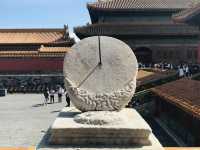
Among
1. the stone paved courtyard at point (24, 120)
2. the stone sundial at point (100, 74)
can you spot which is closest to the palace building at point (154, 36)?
the stone paved courtyard at point (24, 120)

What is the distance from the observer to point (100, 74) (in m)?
6.25

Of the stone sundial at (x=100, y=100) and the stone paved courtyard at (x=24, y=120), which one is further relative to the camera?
the stone paved courtyard at (x=24, y=120)

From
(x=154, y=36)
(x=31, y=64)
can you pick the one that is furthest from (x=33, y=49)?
(x=154, y=36)

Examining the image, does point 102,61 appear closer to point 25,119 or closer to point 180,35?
point 25,119

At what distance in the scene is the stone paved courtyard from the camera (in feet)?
50.3

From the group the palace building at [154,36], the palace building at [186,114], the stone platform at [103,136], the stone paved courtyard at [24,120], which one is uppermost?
the palace building at [154,36]

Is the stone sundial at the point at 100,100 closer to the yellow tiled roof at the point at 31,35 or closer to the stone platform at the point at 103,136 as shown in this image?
the stone platform at the point at 103,136

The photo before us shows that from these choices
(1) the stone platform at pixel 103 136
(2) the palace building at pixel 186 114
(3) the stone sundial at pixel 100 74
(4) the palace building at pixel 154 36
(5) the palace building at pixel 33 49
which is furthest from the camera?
(4) the palace building at pixel 154 36

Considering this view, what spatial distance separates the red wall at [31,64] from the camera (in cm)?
3531

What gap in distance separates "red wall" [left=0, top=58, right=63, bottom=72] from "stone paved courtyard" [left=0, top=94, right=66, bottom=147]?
4710mm

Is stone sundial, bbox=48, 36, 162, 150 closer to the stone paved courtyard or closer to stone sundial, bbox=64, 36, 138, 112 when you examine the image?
stone sundial, bbox=64, 36, 138, 112

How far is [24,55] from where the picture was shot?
1387 inches

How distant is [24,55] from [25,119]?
1507 centimetres

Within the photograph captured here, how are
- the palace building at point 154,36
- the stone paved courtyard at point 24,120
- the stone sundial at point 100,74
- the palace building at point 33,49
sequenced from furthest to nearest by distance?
the palace building at point 154,36 → the palace building at point 33,49 → the stone paved courtyard at point 24,120 → the stone sundial at point 100,74
